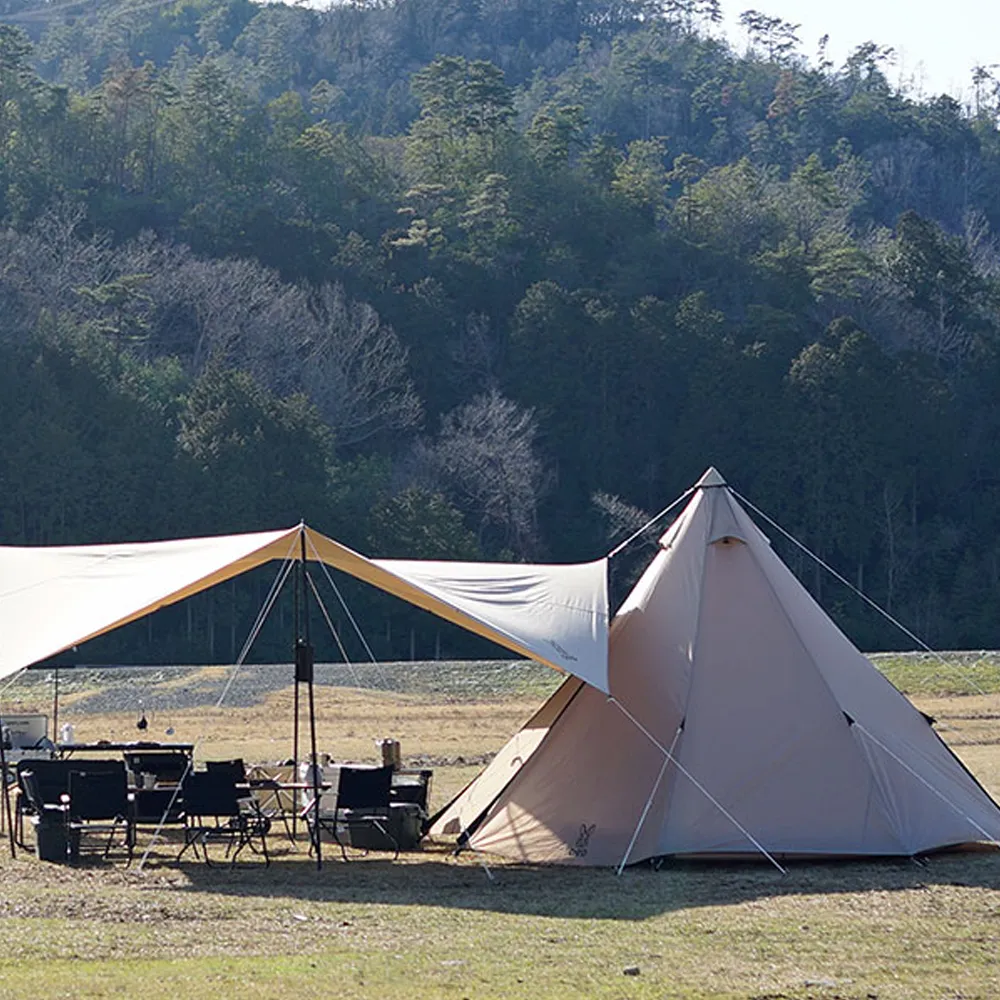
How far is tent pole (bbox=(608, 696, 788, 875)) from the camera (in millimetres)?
12383

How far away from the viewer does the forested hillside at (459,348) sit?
48656 mm

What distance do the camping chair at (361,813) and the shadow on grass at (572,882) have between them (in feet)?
1.02

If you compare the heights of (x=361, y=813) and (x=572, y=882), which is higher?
(x=361, y=813)

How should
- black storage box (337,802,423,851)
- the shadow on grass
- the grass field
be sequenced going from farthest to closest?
black storage box (337,802,423,851) → the shadow on grass → the grass field

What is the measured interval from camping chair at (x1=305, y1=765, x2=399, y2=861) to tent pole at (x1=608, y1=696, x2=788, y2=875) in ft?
5.37

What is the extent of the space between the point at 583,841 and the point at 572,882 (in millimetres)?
818

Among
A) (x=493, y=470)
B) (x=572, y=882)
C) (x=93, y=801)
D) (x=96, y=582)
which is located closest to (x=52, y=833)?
(x=93, y=801)

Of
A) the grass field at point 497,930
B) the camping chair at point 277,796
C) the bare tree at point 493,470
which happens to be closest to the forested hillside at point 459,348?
the bare tree at point 493,470

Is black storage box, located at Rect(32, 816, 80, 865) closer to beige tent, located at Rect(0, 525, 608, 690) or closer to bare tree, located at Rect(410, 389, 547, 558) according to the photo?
beige tent, located at Rect(0, 525, 608, 690)

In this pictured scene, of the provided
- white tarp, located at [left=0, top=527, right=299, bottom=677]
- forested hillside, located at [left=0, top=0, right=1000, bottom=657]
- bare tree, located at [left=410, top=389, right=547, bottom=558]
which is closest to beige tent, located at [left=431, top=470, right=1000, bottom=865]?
white tarp, located at [left=0, top=527, right=299, bottom=677]

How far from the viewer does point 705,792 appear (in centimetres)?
1266

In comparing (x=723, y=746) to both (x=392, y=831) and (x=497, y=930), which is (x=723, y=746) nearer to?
(x=392, y=831)

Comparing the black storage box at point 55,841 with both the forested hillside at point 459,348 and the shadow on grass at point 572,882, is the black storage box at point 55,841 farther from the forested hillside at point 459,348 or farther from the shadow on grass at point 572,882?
the forested hillside at point 459,348

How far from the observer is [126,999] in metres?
8.12
